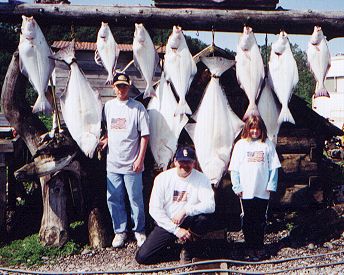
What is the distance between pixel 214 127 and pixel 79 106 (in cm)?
162

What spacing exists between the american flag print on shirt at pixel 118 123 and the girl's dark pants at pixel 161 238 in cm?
122

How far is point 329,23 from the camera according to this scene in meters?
5.22

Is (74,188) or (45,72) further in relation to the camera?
(74,188)

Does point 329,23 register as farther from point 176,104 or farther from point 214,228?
point 214,228

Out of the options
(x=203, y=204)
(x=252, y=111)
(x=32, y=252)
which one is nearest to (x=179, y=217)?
(x=203, y=204)

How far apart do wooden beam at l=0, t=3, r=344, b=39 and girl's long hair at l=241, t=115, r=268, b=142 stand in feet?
3.94

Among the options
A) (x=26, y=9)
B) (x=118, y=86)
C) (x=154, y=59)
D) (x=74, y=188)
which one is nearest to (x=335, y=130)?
(x=154, y=59)

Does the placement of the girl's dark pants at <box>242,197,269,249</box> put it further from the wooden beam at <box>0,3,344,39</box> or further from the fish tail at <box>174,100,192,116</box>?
the wooden beam at <box>0,3,344,39</box>

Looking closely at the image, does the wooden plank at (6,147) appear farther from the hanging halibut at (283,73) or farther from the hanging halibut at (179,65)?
the hanging halibut at (283,73)

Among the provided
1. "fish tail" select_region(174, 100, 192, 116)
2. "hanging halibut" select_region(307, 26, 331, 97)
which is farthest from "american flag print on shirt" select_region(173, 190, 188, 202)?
"hanging halibut" select_region(307, 26, 331, 97)

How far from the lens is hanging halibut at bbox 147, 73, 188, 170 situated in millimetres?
5148

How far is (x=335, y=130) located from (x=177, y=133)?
2.48m

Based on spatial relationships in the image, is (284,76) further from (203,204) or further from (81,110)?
(81,110)

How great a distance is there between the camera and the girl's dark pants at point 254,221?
493 cm
